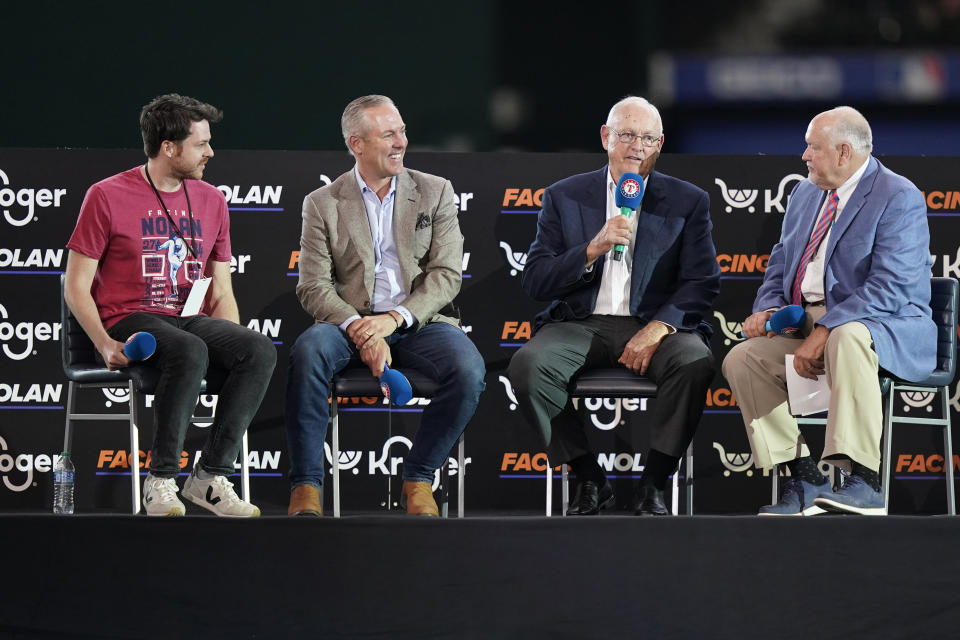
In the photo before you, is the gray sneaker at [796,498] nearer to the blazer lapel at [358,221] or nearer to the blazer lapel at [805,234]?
the blazer lapel at [805,234]

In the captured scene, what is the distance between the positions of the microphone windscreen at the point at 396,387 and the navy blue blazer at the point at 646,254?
25.6 inches

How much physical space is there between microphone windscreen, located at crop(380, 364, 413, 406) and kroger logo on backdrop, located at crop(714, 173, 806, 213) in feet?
5.58

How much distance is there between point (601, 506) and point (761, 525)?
2.91ft

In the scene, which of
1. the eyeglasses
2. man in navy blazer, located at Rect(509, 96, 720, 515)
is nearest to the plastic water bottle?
man in navy blazer, located at Rect(509, 96, 720, 515)

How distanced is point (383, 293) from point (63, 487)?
60.9 inches

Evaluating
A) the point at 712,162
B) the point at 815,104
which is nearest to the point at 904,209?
the point at 712,162

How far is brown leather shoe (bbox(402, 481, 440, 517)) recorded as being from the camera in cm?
318

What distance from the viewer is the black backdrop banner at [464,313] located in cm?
409

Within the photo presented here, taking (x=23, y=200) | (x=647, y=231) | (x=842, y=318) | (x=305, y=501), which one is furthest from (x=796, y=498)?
(x=23, y=200)

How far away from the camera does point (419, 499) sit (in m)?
3.20
